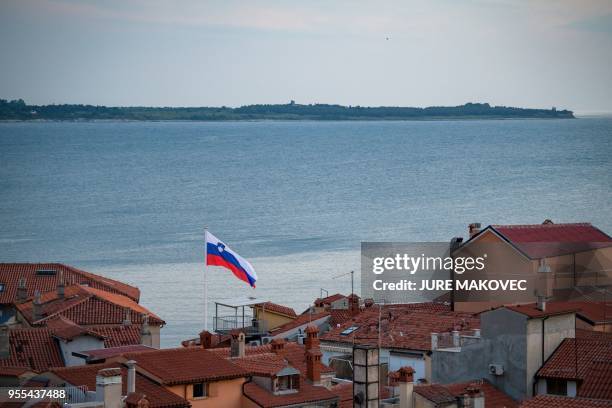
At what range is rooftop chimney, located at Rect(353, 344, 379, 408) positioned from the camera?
24.1 metres

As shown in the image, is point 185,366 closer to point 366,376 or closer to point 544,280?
point 366,376

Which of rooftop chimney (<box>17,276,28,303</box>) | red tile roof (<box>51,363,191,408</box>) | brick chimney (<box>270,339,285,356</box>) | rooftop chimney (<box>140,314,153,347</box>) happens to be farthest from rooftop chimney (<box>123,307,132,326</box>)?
red tile roof (<box>51,363,191,408</box>)

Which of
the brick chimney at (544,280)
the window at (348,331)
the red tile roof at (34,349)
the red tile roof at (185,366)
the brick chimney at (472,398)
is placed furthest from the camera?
the brick chimney at (544,280)

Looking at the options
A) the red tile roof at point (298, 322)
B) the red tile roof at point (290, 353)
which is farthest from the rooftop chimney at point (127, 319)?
the red tile roof at point (290, 353)

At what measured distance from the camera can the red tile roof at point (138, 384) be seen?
2473 centimetres

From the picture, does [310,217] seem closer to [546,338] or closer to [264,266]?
[264,266]

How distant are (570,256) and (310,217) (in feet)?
271

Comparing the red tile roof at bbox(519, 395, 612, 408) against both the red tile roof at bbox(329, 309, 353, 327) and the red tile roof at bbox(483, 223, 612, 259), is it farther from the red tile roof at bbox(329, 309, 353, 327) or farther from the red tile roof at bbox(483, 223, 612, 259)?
the red tile roof at bbox(483, 223, 612, 259)

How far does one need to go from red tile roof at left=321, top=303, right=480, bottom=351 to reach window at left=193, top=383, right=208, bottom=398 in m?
8.47

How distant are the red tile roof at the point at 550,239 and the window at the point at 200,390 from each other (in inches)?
713

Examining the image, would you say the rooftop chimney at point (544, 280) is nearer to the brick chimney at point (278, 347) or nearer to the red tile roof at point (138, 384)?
the brick chimney at point (278, 347)

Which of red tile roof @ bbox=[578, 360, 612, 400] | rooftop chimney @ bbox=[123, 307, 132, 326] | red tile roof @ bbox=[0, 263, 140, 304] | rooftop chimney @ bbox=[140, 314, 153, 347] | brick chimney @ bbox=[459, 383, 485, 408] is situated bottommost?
red tile roof @ bbox=[0, 263, 140, 304]

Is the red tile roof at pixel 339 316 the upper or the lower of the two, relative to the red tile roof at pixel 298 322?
upper

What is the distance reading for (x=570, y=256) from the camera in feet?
146
